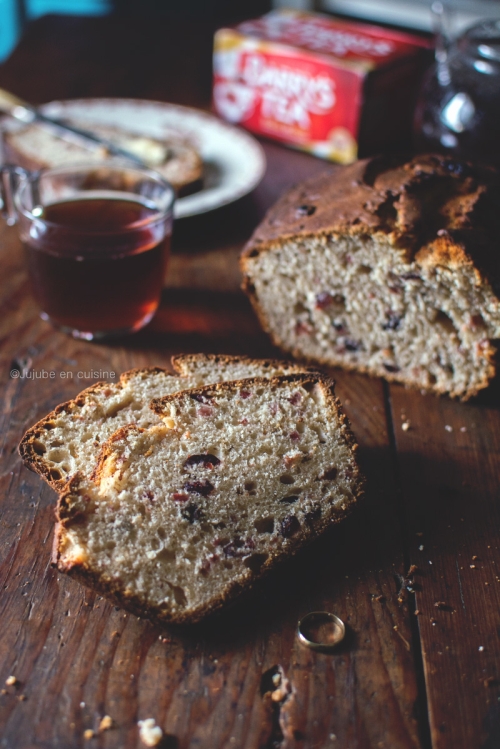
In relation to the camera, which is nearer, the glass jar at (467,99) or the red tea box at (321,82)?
the glass jar at (467,99)

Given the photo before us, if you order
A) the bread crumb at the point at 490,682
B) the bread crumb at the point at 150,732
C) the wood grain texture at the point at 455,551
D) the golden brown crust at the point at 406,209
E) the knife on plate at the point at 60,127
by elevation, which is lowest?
the wood grain texture at the point at 455,551

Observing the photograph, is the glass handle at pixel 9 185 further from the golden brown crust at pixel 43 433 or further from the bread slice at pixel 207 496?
the bread slice at pixel 207 496

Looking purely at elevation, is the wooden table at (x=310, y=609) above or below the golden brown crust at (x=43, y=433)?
below

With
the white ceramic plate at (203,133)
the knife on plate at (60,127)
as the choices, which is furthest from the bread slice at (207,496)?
the knife on plate at (60,127)

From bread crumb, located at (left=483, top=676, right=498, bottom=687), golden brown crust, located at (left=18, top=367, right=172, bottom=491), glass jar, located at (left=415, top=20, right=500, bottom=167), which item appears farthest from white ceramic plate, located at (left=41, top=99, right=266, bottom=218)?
bread crumb, located at (left=483, top=676, right=498, bottom=687)

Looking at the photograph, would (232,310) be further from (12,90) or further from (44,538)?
(12,90)

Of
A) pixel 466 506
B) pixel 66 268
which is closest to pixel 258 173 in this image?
pixel 66 268
